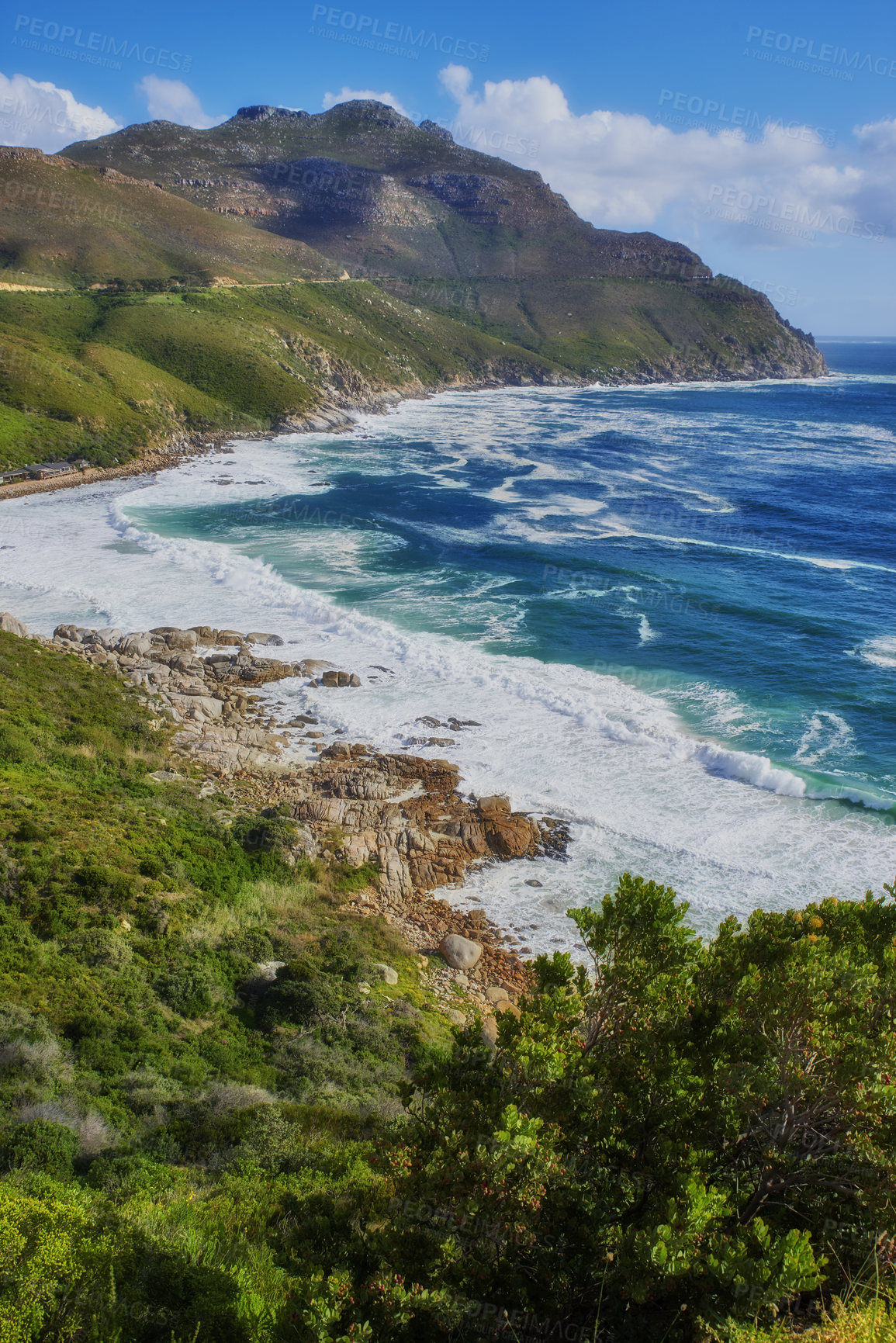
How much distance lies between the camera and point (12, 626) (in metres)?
30.7

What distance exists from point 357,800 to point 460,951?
6.27 meters

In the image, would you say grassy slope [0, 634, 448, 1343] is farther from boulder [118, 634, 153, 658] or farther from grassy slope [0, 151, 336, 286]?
grassy slope [0, 151, 336, 286]

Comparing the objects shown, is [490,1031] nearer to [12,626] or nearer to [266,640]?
[266,640]

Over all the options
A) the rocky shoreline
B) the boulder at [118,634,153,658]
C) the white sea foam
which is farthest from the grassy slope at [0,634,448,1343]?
the white sea foam

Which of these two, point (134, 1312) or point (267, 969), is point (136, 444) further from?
point (134, 1312)

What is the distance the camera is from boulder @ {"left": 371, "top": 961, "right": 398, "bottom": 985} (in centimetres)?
1573

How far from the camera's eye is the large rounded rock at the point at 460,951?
17.0 metres

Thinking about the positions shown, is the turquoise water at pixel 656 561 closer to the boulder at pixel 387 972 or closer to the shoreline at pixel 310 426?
the shoreline at pixel 310 426

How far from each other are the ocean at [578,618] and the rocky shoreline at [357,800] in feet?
2.55

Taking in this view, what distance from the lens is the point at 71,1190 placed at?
325 inches

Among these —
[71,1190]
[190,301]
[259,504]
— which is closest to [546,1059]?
[71,1190]

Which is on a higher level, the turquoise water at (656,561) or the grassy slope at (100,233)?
the grassy slope at (100,233)

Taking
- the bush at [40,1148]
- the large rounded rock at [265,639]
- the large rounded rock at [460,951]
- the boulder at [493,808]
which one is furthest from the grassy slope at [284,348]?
the bush at [40,1148]

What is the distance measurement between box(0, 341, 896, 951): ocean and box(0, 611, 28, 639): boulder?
1773mm
